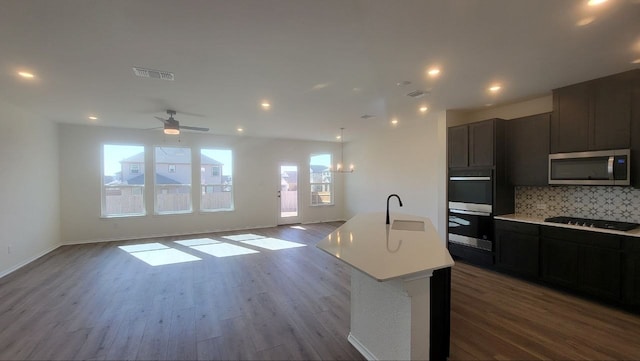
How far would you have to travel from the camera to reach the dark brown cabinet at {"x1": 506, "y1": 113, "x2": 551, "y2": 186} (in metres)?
3.73

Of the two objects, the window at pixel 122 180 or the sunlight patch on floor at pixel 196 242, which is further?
the window at pixel 122 180

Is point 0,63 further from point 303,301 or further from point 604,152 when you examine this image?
point 604,152

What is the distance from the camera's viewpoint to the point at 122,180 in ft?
20.9

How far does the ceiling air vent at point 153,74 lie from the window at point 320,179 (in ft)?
18.3

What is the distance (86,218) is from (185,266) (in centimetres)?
357

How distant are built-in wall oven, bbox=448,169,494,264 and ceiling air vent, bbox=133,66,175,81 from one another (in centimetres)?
454

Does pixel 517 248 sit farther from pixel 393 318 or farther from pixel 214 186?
pixel 214 186

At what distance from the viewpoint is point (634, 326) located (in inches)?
102

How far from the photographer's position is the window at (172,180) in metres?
6.69

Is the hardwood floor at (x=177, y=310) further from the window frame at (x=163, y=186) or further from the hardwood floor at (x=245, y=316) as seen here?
the window frame at (x=163, y=186)

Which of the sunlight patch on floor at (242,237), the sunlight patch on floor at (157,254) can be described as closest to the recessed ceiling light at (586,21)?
the sunlight patch on floor at (157,254)

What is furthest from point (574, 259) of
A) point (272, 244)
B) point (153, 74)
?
point (153, 74)

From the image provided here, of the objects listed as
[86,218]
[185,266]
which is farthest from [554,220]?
[86,218]

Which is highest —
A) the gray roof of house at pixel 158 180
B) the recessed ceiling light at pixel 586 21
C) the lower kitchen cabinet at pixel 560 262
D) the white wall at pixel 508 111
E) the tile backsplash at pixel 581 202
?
the recessed ceiling light at pixel 586 21
